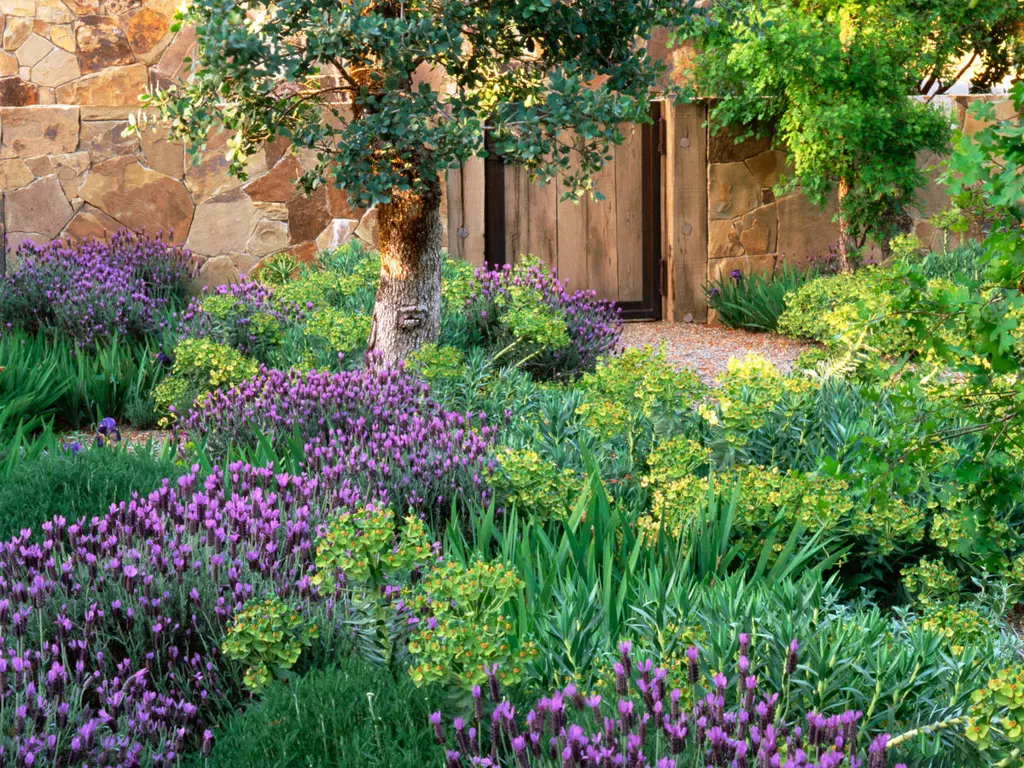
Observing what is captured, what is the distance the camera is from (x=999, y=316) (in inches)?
86.1

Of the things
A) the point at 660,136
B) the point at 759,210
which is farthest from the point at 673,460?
the point at 759,210

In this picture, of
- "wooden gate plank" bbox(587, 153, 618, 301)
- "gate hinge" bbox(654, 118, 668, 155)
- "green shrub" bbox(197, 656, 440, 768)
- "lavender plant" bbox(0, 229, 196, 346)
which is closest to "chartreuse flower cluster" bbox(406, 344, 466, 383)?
"lavender plant" bbox(0, 229, 196, 346)

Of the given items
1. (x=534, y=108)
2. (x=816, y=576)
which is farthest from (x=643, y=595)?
(x=534, y=108)

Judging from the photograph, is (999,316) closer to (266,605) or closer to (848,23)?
(266,605)

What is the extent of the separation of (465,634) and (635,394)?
89.8 inches

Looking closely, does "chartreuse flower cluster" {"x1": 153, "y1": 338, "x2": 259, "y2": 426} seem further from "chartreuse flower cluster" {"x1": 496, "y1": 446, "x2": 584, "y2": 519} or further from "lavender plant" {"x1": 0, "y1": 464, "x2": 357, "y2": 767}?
"lavender plant" {"x1": 0, "y1": 464, "x2": 357, "y2": 767}

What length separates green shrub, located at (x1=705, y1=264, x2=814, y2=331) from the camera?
9408mm

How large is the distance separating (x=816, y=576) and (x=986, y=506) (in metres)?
0.70

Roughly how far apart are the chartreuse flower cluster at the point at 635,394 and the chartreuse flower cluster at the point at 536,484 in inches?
15.0

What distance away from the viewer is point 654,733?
2.08m

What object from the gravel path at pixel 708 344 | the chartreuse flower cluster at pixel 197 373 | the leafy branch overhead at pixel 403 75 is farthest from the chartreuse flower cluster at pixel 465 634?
the gravel path at pixel 708 344

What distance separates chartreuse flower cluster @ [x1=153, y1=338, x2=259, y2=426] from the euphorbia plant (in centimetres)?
73

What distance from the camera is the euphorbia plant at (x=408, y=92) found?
4770 millimetres

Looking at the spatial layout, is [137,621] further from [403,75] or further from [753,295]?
[753,295]
